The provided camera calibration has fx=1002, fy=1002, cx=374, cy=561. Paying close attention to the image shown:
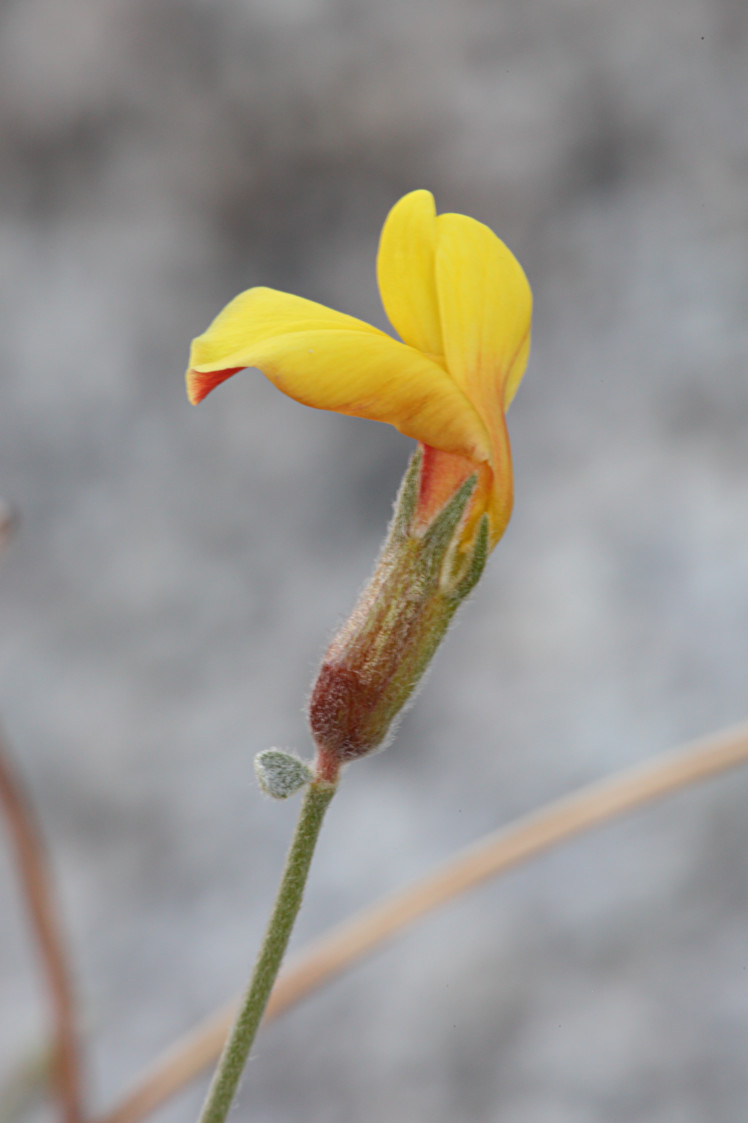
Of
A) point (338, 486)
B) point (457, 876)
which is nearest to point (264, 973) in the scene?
point (457, 876)

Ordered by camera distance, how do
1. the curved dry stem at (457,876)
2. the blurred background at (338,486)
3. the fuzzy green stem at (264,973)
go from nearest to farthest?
the fuzzy green stem at (264,973) → the curved dry stem at (457,876) → the blurred background at (338,486)

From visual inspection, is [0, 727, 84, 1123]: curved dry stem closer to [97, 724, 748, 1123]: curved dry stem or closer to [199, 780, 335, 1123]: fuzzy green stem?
[97, 724, 748, 1123]: curved dry stem

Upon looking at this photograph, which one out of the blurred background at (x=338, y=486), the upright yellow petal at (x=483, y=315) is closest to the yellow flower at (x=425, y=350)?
the upright yellow petal at (x=483, y=315)

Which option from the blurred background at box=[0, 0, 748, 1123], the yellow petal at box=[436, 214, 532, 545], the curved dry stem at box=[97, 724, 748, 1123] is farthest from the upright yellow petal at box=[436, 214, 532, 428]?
the blurred background at box=[0, 0, 748, 1123]

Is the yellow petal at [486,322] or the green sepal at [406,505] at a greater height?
the yellow petal at [486,322]

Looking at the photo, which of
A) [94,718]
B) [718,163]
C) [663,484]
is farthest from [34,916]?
[718,163]

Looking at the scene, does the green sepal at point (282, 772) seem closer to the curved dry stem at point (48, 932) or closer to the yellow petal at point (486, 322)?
the yellow petal at point (486, 322)

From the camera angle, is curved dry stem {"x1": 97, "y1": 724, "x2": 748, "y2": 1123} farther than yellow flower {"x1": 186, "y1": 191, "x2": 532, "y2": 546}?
Yes
